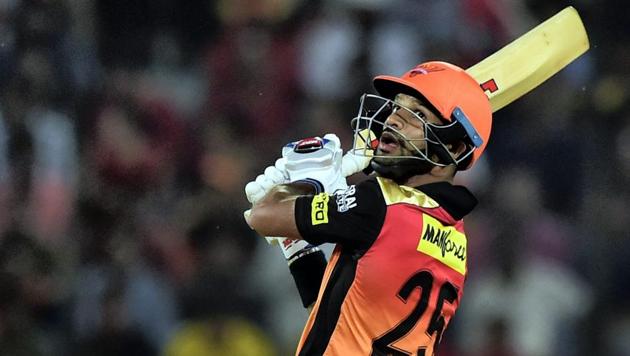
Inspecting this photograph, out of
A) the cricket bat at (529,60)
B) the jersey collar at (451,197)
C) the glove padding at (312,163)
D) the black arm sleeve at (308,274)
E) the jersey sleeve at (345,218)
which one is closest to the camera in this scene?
the jersey sleeve at (345,218)

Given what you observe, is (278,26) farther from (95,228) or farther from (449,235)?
(449,235)

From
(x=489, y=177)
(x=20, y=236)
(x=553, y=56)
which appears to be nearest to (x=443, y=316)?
(x=553, y=56)

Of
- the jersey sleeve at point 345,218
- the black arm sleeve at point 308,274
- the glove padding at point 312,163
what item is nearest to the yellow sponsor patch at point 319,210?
the jersey sleeve at point 345,218

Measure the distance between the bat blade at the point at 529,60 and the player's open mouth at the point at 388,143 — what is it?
756 mm

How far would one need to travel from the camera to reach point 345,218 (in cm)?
270

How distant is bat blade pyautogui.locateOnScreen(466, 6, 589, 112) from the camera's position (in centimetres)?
361

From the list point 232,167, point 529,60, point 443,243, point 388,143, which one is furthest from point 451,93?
point 232,167

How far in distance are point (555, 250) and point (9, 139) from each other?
2.64m

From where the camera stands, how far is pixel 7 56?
16.3 ft

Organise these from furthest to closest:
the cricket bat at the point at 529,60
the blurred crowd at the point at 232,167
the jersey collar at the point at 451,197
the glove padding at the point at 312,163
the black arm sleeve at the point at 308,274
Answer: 1. the blurred crowd at the point at 232,167
2. the cricket bat at the point at 529,60
3. the black arm sleeve at the point at 308,274
4. the glove padding at the point at 312,163
5. the jersey collar at the point at 451,197

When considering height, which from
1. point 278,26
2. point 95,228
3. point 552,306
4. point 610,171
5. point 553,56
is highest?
point 278,26

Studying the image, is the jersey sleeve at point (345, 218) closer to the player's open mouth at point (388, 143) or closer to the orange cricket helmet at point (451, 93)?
the player's open mouth at point (388, 143)

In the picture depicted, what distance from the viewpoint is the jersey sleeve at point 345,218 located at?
2.70 meters

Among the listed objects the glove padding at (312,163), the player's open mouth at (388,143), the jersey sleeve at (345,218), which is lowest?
the jersey sleeve at (345,218)
